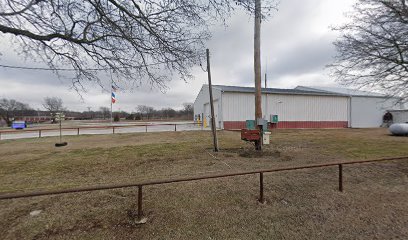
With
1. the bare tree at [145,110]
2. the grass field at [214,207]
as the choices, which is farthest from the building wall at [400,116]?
the bare tree at [145,110]

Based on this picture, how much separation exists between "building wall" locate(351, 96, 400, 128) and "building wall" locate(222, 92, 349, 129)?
1351mm

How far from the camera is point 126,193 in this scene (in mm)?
4117

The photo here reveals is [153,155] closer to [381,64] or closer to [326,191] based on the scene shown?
[326,191]

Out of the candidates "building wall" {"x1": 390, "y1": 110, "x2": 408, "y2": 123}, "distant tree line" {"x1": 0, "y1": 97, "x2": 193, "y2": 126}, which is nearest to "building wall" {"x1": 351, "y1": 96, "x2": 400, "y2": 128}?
"building wall" {"x1": 390, "y1": 110, "x2": 408, "y2": 123}

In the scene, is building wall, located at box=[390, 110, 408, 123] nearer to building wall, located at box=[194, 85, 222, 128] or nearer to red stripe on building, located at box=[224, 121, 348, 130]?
red stripe on building, located at box=[224, 121, 348, 130]

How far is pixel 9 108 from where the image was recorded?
5916cm

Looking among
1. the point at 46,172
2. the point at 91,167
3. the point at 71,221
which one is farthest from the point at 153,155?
the point at 71,221

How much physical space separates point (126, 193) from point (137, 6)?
4202mm

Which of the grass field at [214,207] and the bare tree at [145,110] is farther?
the bare tree at [145,110]

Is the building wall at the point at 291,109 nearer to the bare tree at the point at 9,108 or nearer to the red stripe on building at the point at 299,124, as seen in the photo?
the red stripe on building at the point at 299,124

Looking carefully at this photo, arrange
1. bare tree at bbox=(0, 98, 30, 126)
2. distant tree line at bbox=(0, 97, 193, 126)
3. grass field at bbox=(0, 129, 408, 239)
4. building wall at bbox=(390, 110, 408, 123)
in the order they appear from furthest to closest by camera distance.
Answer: distant tree line at bbox=(0, 97, 193, 126) → bare tree at bbox=(0, 98, 30, 126) → building wall at bbox=(390, 110, 408, 123) → grass field at bbox=(0, 129, 408, 239)

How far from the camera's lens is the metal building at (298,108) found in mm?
19359

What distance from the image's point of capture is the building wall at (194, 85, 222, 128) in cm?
1994

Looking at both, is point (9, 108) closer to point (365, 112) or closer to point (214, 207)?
point (214, 207)
